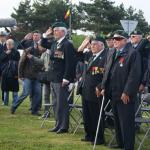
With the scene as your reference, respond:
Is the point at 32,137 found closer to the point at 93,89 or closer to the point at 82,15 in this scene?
the point at 93,89

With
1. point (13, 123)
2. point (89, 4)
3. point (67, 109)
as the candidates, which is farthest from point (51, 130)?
point (89, 4)

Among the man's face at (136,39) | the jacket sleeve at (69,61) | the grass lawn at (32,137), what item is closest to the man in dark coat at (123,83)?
the grass lawn at (32,137)

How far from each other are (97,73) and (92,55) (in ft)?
1.61

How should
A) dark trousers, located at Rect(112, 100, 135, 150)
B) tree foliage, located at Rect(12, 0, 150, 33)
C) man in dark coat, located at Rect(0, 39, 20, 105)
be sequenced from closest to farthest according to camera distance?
dark trousers, located at Rect(112, 100, 135, 150) < man in dark coat, located at Rect(0, 39, 20, 105) < tree foliage, located at Rect(12, 0, 150, 33)

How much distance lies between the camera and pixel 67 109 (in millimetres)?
10586

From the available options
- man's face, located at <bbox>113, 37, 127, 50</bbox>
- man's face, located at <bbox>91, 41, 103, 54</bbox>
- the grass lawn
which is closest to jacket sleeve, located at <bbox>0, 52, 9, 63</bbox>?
the grass lawn

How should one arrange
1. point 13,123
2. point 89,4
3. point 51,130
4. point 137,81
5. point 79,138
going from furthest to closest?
1. point 89,4
2. point 13,123
3. point 51,130
4. point 79,138
5. point 137,81

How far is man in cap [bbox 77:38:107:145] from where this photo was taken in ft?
30.8

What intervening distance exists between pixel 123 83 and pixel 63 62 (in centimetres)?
240

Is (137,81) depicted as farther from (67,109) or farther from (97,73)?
(67,109)

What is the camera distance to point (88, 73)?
953 cm

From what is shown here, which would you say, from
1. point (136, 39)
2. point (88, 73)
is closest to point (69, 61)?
point (88, 73)

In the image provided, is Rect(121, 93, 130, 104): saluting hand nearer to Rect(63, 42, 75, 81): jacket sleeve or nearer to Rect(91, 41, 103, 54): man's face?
Rect(91, 41, 103, 54): man's face

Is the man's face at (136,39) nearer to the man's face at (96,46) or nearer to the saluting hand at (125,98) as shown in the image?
the man's face at (96,46)
